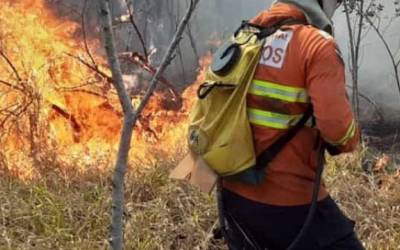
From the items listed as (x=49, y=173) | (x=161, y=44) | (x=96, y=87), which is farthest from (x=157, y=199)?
(x=161, y=44)

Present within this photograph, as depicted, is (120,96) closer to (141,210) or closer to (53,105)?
(141,210)

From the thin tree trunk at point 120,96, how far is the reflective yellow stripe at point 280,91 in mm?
434

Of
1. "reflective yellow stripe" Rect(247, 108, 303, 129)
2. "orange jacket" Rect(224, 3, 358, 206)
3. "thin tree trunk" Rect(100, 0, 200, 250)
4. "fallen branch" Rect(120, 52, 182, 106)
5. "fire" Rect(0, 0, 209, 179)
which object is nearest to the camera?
"thin tree trunk" Rect(100, 0, 200, 250)

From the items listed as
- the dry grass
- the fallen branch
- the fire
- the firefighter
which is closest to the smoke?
the fire

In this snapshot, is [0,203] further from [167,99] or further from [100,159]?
[167,99]

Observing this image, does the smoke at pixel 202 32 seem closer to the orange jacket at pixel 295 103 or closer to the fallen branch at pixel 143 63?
the fallen branch at pixel 143 63

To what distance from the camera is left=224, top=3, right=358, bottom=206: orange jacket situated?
2.63 metres

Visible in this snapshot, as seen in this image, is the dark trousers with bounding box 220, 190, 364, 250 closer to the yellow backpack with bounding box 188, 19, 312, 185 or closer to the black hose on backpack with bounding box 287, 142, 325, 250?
the black hose on backpack with bounding box 287, 142, 325, 250

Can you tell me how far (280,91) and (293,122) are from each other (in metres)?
0.14

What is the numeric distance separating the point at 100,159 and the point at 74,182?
0.44m

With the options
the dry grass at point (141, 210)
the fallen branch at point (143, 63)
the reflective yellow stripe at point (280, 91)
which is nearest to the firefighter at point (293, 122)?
the reflective yellow stripe at point (280, 91)

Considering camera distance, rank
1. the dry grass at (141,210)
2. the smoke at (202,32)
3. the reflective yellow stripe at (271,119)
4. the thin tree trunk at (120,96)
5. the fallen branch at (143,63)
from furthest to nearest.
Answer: the smoke at (202,32) < the fallen branch at (143,63) < the dry grass at (141,210) < the reflective yellow stripe at (271,119) < the thin tree trunk at (120,96)

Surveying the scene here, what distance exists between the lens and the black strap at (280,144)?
9.08 feet

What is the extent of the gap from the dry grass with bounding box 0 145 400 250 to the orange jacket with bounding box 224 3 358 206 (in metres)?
1.73
